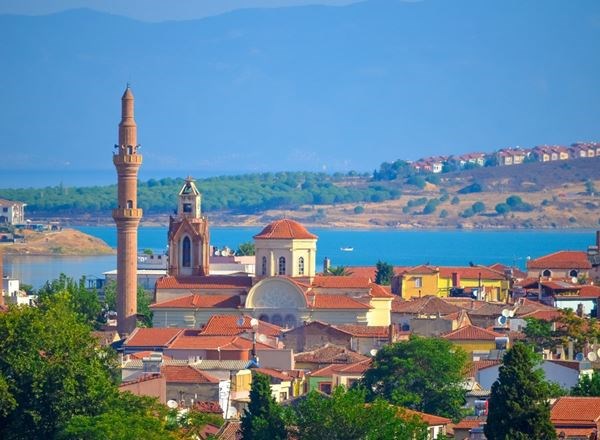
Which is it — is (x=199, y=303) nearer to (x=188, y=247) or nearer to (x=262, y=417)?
(x=188, y=247)

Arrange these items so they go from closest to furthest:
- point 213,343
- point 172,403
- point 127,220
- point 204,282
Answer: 1. point 172,403
2. point 213,343
3. point 204,282
4. point 127,220

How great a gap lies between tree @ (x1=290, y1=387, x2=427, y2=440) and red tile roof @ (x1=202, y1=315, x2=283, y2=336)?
76.6ft

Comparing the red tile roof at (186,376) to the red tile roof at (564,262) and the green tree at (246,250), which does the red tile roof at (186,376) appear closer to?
the red tile roof at (564,262)

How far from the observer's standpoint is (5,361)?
135 ft

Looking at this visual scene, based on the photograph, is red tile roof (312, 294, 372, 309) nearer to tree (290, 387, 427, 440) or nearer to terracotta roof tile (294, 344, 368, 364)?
terracotta roof tile (294, 344, 368, 364)

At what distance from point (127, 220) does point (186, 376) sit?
2789 centimetres

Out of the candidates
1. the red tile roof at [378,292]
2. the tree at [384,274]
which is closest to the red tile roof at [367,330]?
the red tile roof at [378,292]

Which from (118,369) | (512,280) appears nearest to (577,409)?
(118,369)

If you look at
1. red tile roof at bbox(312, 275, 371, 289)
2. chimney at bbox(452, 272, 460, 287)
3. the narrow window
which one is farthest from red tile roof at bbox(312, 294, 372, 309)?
chimney at bbox(452, 272, 460, 287)

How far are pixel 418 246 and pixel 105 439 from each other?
147 m

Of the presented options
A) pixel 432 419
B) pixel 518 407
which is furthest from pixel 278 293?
pixel 518 407

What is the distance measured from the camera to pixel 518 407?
36469 millimetres

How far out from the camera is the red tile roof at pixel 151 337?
196ft

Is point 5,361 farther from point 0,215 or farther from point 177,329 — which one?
point 0,215
